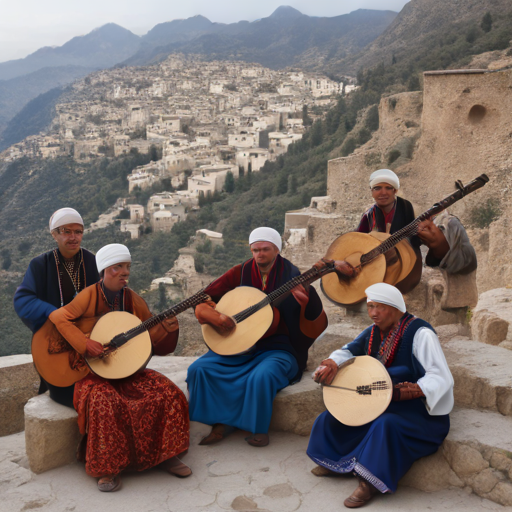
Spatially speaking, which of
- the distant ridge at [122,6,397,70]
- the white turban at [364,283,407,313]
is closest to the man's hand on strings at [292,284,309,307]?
the white turban at [364,283,407,313]

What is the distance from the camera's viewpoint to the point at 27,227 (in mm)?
47281

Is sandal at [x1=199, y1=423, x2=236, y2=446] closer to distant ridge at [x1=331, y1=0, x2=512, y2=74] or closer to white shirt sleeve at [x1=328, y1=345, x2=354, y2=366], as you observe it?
white shirt sleeve at [x1=328, y1=345, x2=354, y2=366]

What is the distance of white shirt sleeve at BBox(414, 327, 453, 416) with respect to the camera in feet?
9.36

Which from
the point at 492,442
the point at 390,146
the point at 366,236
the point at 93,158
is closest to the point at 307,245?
the point at 390,146

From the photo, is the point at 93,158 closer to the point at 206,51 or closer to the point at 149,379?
the point at 149,379

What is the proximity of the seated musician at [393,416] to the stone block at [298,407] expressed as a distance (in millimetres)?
461

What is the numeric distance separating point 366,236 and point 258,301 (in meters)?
0.83

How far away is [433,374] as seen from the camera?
2898mm

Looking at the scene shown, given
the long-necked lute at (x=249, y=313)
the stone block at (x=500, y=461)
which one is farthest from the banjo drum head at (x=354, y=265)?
the stone block at (x=500, y=461)

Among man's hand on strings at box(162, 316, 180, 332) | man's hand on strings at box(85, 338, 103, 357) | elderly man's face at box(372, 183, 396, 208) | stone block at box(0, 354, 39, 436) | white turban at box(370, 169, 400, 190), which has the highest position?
white turban at box(370, 169, 400, 190)

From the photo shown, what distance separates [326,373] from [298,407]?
0.59 meters

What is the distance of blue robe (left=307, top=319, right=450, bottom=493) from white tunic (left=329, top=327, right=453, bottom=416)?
0.05 metres

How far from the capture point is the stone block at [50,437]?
126 inches

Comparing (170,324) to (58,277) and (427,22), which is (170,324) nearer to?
(58,277)
